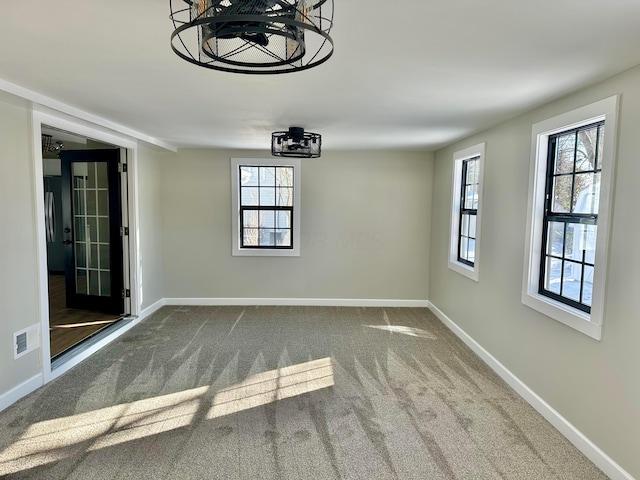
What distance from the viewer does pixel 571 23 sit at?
61.4 inches

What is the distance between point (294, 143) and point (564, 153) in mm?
2223

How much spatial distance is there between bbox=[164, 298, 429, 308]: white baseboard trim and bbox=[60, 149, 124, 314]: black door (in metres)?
0.98

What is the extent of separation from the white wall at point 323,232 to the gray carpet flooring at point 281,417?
4.71ft

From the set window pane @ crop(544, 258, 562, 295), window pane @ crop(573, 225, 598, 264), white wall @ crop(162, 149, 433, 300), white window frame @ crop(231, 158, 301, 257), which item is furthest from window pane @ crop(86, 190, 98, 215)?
window pane @ crop(573, 225, 598, 264)

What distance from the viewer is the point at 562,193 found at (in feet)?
9.14

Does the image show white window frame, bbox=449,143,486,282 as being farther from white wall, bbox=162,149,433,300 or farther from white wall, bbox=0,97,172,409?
white wall, bbox=0,97,172,409

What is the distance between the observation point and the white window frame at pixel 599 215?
2205 millimetres

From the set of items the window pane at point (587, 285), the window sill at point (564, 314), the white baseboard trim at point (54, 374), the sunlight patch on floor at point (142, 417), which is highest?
the window pane at point (587, 285)

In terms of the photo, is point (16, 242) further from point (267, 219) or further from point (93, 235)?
point (267, 219)

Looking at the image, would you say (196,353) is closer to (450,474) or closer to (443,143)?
(450,474)

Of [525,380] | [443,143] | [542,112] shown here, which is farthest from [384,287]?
[542,112]

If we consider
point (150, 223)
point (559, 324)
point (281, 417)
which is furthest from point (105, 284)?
point (559, 324)

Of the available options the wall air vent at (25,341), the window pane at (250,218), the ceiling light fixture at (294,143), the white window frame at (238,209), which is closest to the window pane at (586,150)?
→ the ceiling light fixture at (294,143)

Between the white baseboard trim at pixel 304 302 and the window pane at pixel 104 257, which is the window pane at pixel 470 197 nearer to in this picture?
the white baseboard trim at pixel 304 302
